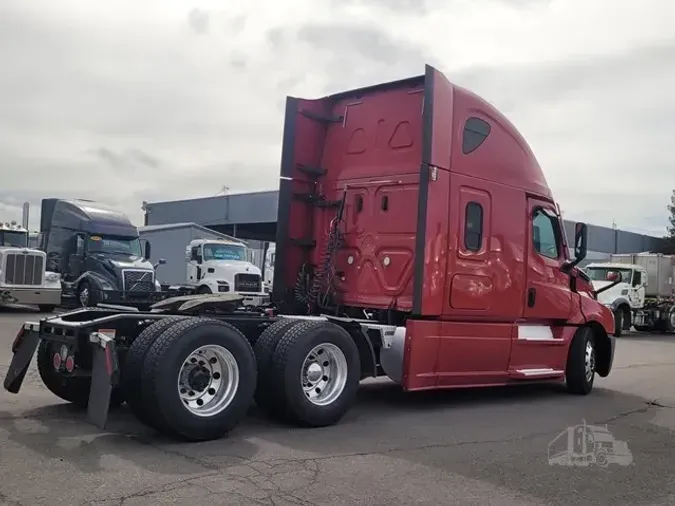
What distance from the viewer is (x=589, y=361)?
403 inches

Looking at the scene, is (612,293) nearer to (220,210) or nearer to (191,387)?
(191,387)

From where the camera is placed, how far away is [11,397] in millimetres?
7656

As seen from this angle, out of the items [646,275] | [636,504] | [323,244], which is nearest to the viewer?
[636,504]

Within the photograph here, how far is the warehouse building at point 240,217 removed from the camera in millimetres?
44094

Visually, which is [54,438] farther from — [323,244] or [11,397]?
[323,244]

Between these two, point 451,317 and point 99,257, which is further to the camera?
point 99,257

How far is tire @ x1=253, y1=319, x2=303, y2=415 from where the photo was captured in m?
6.77

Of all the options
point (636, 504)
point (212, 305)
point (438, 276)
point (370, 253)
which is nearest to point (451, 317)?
point (438, 276)

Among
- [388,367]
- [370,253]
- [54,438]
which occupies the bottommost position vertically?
[54,438]

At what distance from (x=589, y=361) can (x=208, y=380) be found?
617cm

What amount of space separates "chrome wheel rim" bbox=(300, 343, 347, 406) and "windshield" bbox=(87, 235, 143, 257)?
1628 centimetres

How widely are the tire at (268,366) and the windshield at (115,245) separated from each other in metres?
16.2

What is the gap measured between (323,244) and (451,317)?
1.98 meters

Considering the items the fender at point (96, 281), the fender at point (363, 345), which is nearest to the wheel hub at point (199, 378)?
the fender at point (363, 345)
